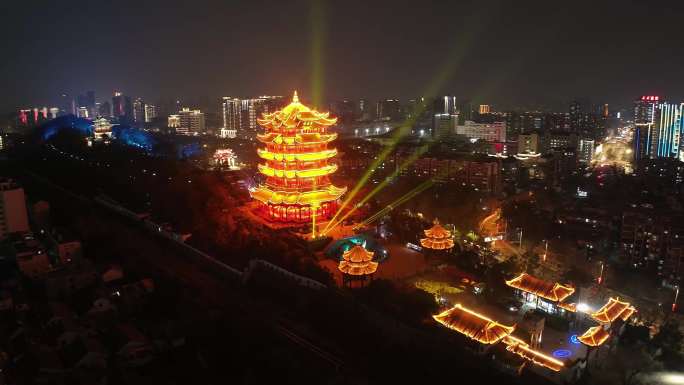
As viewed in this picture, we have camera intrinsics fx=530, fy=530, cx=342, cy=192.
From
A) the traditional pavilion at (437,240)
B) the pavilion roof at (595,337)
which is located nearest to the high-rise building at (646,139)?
the traditional pavilion at (437,240)

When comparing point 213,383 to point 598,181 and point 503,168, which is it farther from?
point 598,181

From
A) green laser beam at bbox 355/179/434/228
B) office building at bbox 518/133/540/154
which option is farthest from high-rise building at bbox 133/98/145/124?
green laser beam at bbox 355/179/434/228

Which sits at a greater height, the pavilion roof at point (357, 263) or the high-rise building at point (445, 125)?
the high-rise building at point (445, 125)

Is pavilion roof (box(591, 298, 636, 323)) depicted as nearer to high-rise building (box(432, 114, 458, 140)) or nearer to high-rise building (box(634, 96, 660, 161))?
high-rise building (box(634, 96, 660, 161))

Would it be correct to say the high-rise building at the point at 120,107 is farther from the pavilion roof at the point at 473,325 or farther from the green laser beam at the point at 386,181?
the pavilion roof at the point at 473,325

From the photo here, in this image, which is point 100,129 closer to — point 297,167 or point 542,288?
point 297,167

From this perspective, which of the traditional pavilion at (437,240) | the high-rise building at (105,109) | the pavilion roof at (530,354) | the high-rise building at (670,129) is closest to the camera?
the pavilion roof at (530,354)

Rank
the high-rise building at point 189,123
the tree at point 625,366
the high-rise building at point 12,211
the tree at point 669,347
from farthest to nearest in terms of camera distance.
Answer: the high-rise building at point 189,123
the high-rise building at point 12,211
the tree at point 669,347
the tree at point 625,366
